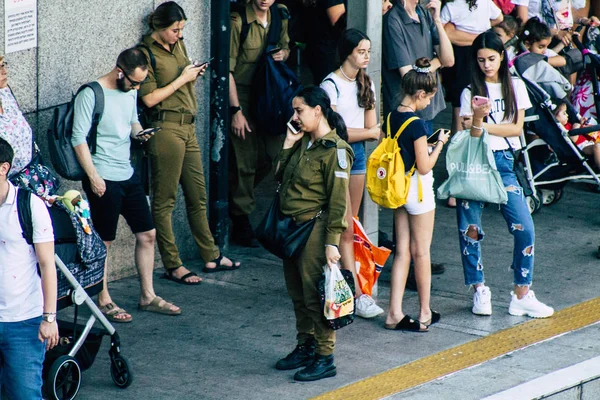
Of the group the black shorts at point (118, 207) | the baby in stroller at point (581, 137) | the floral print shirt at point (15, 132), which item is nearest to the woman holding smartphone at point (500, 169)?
the black shorts at point (118, 207)

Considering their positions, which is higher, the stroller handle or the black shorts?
the stroller handle

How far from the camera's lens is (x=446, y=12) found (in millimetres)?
9953

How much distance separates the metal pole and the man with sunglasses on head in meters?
1.28

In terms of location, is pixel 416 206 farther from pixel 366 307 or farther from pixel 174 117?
pixel 174 117

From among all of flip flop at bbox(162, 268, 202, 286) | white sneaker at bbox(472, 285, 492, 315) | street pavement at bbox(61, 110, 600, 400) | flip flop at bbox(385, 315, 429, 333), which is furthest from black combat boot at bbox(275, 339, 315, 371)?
flip flop at bbox(162, 268, 202, 286)

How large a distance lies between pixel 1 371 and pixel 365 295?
109 inches

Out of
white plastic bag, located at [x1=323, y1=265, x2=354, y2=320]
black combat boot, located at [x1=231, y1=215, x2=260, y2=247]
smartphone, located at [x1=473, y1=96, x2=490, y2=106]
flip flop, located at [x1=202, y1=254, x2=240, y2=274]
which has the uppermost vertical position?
smartphone, located at [x1=473, y1=96, x2=490, y2=106]

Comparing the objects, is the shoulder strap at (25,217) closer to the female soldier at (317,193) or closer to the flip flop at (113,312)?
the female soldier at (317,193)

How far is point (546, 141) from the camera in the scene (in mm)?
9773

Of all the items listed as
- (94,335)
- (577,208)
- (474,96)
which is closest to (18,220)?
(94,335)

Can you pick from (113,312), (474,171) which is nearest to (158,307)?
(113,312)

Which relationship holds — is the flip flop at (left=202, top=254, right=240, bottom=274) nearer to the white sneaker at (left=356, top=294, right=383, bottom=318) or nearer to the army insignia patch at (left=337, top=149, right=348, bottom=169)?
the white sneaker at (left=356, top=294, right=383, bottom=318)

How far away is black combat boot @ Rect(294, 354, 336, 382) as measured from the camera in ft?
20.6

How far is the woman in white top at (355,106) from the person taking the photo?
24.0 feet
